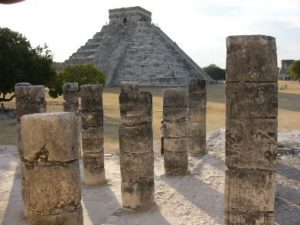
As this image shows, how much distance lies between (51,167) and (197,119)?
9755 millimetres

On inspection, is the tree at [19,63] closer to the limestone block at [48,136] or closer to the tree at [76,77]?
the tree at [76,77]

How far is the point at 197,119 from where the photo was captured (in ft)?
46.1

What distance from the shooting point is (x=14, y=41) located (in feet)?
90.2

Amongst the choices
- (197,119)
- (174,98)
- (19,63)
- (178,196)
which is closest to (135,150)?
(178,196)

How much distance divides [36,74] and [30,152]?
913 inches

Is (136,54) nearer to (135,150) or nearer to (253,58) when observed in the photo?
(135,150)

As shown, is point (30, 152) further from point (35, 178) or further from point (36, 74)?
point (36, 74)

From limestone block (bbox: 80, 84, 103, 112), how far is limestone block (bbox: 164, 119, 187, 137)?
2.10 meters

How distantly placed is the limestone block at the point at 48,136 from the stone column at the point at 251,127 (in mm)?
2519

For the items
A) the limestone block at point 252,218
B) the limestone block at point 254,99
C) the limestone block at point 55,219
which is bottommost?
the limestone block at point 252,218

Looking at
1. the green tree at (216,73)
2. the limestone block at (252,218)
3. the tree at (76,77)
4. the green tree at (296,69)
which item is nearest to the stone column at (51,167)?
the limestone block at (252,218)

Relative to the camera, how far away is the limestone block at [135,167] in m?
9.06

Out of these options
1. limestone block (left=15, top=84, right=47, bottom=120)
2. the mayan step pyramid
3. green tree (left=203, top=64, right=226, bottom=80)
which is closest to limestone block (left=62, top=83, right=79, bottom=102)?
limestone block (left=15, top=84, right=47, bottom=120)

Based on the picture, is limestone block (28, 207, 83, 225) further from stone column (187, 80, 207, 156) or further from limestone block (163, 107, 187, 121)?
stone column (187, 80, 207, 156)
